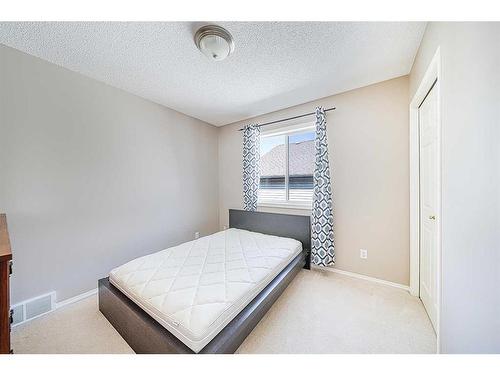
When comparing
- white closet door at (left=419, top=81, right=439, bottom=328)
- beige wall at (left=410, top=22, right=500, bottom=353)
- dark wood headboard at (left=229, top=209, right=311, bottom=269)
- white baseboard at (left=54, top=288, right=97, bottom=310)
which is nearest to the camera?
beige wall at (left=410, top=22, right=500, bottom=353)

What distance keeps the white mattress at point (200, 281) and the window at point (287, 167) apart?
87 cm

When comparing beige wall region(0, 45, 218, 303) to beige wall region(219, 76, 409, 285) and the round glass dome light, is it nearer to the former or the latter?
the round glass dome light

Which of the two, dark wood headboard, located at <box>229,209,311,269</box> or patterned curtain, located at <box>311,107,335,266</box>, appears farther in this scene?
dark wood headboard, located at <box>229,209,311,269</box>

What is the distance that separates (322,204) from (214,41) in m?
2.04

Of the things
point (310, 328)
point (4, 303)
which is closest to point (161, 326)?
point (4, 303)

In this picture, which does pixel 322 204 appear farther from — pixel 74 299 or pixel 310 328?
pixel 74 299

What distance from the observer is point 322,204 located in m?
2.45

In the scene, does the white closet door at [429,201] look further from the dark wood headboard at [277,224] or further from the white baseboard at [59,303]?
the white baseboard at [59,303]

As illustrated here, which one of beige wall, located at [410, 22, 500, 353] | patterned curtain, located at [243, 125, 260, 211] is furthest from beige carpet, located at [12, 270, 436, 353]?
patterned curtain, located at [243, 125, 260, 211]

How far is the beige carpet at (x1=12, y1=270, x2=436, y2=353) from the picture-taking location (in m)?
1.35

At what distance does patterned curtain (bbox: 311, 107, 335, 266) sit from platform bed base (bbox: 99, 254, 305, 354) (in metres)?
0.95
